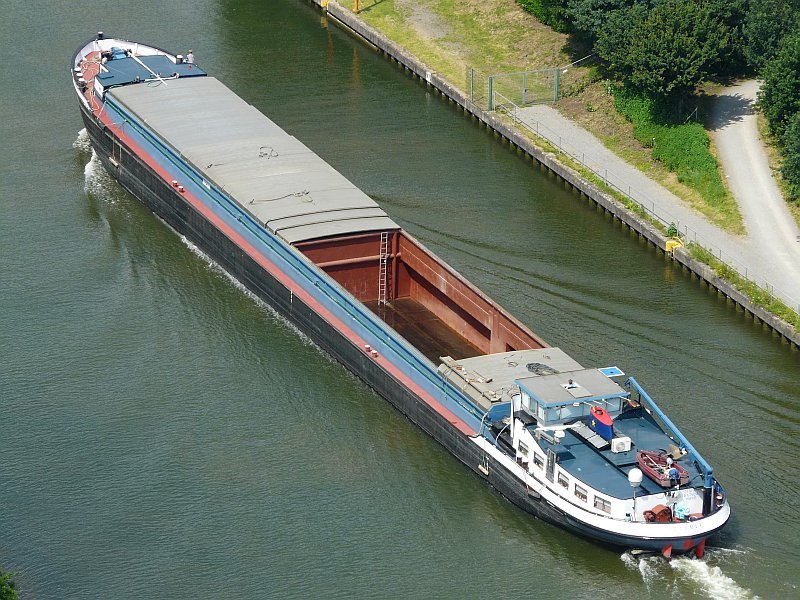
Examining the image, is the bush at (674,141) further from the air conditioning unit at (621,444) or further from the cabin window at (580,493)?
the cabin window at (580,493)

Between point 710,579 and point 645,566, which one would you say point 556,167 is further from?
point 710,579

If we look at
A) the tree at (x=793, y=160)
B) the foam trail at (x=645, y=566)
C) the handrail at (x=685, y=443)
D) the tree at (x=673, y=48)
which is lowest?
the foam trail at (x=645, y=566)

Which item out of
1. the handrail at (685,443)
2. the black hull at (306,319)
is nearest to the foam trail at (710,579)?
the black hull at (306,319)

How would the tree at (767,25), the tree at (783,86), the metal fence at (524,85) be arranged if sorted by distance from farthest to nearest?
1. the metal fence at (524,85)
2. the tree at (767,25)
3. the tree at (783,86)

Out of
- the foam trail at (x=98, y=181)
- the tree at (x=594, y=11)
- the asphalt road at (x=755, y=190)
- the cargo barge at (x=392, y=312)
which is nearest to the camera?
the cargo barge at (x=392, y=312)

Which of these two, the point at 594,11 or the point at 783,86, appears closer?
the point at 783,86

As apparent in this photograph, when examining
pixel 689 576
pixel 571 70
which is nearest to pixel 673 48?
pixel 571 70

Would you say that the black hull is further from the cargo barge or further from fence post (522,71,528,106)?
fence post (522,71,528,106)
